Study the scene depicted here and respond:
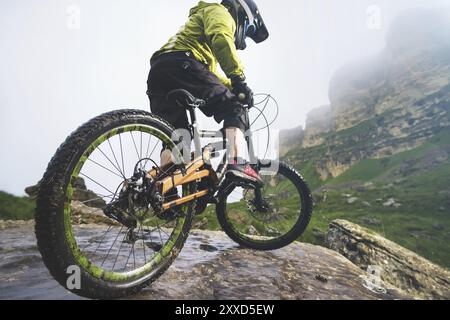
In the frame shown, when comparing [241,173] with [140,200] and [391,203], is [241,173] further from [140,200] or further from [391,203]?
[391,203]

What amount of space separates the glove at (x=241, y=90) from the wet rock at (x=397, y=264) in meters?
6.59

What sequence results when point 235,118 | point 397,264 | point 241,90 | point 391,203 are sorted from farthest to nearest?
1. point 391,203
2. point 397,264
3. point 235,118
4. point 241,90

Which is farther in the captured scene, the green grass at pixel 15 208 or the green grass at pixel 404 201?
the green grass at pixel 404 201

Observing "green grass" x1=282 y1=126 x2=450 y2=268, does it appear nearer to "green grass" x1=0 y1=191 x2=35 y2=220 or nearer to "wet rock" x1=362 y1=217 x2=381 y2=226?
"wet rock" x1=362 y1=217 x2=381 y2=226

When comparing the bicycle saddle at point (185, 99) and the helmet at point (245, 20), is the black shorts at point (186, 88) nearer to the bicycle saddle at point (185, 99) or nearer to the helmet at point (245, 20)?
the bicycle saddle at point (185, 99)

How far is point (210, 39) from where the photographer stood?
446 cm

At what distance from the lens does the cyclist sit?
14.7 feet

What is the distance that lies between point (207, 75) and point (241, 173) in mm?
1590

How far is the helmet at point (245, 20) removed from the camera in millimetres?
5305

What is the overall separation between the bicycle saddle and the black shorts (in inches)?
6.9

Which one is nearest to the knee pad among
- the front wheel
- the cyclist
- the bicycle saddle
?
the cyclist

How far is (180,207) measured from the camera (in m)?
4.12

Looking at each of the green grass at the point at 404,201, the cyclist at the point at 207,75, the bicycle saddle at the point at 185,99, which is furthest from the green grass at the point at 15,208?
the green grass at the point at 404,201

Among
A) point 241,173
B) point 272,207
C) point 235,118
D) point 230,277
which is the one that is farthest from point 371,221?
point 230,277
